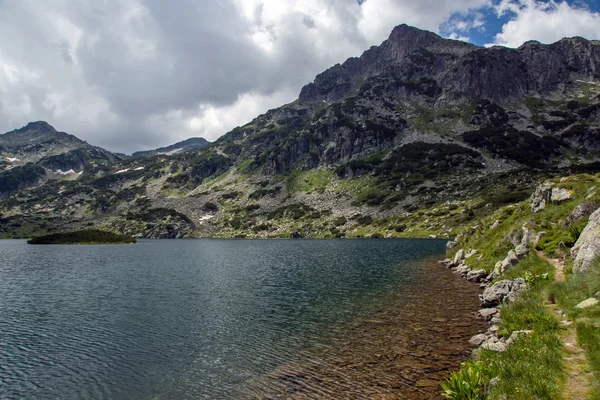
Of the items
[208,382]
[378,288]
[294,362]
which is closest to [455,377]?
[294,362]

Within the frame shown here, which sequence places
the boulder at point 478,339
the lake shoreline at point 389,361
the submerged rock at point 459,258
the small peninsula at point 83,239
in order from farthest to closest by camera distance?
the small peninsula at point 83,239 < the submerged rock at point 459,258 < the boulder at point 478,339 < the lake shoreline at point 389,361

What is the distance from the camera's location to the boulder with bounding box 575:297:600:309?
52.7 ft

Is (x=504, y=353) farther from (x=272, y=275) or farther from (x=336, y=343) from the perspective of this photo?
(x=272, y=275)

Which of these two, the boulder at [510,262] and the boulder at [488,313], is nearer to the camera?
the boulder at [488,313]

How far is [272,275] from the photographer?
5744cm

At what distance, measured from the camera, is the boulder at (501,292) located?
85.9 ft

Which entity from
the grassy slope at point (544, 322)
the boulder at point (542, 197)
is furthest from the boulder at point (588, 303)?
the boulder at point (542, 197)

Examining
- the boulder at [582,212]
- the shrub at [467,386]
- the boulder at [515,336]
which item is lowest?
the shrub at [467,386]

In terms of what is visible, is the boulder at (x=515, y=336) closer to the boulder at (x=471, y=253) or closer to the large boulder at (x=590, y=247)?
the large boulder at (x=590, y=247)

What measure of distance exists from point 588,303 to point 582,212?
17827 millimetres

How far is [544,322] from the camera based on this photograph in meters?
17.1

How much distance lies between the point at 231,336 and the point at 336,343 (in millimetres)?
8857

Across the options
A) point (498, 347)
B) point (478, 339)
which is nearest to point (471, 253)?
point (478, 339)

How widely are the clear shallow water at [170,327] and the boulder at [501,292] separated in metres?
9.42
